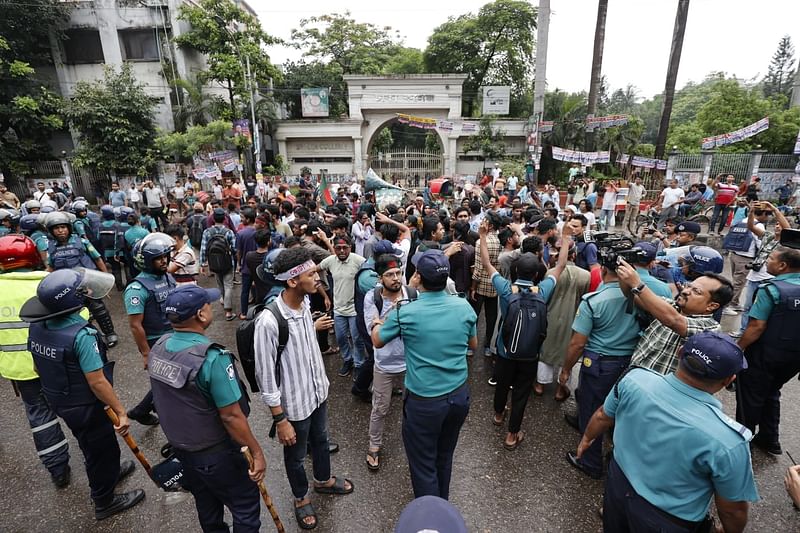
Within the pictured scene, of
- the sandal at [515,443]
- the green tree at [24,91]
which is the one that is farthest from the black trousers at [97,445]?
the green tree at [24,91]

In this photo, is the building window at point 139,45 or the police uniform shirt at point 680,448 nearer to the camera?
the police uniform shirt at point 680,448

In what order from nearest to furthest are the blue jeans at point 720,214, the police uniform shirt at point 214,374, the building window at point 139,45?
the police uniform shirt at point 214,374 < the blue jeans at point 720,214 < the building window at point 139,45

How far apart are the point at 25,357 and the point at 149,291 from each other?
0.95 m

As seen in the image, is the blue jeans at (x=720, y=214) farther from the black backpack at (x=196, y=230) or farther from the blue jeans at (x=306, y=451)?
the black backpack at (x=196, y=230)

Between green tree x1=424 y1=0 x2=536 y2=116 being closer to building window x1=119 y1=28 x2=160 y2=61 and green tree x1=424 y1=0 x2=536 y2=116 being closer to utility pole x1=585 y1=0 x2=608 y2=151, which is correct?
utility pole x1=585 y1=0 x2=608 y2=151

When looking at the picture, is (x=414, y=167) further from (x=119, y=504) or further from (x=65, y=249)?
(x=119, y=504)

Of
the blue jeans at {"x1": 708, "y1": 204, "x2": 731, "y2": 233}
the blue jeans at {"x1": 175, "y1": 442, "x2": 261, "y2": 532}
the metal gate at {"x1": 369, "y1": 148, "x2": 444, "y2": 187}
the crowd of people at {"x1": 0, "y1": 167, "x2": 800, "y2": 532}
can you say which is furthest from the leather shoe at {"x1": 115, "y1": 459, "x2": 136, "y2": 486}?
the metal gate at {"x1": 369, "y1": 148, "x2": 444, "y2": 187}

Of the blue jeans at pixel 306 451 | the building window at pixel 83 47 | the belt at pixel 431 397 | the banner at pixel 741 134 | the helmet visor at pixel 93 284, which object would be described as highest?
the building window at pixel 83 47

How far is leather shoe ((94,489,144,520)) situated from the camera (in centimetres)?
300

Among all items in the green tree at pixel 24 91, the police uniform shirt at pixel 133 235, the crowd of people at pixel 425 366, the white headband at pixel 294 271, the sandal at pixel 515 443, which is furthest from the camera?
the green tree at pixel 24 91

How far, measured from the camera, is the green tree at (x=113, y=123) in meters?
17.8

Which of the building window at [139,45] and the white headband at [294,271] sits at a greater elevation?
the building window at [139,45]

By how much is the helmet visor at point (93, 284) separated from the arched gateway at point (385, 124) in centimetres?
2069

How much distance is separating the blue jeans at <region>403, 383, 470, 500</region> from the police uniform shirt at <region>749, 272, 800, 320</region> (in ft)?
8.51
